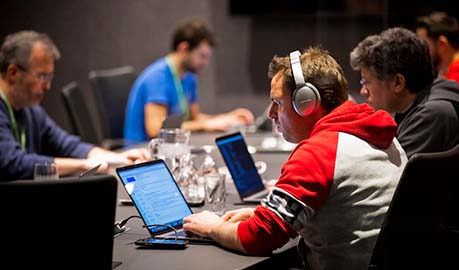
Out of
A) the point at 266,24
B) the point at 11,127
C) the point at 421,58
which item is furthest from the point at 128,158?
the point at 266,24

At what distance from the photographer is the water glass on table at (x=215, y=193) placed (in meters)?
2.97

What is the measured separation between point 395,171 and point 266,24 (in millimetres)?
4375

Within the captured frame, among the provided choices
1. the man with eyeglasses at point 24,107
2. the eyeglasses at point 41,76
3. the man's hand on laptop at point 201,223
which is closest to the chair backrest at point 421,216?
the man's hand on laptop at point 201,223

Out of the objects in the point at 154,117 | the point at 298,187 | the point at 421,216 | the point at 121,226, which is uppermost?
the point at 298,187

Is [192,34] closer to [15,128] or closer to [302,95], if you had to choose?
[15,128]

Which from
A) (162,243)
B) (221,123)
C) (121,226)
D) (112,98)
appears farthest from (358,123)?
(112,98)

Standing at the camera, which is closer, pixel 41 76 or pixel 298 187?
pixel 298 187

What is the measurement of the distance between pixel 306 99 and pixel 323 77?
13cm

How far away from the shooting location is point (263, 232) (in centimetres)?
235

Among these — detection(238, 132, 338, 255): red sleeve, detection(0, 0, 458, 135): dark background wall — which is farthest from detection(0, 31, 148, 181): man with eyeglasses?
detection(0, 0, 458, 135): dark background wall

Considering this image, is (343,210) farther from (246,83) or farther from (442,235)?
(246,83)

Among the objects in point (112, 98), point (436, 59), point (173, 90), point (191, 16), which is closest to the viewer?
point (436, 59)

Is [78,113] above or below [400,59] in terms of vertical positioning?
below

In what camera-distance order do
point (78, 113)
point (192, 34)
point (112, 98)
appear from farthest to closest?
point (112, 98) < point (192, 34) < point (78, 113)
